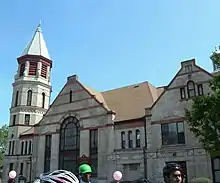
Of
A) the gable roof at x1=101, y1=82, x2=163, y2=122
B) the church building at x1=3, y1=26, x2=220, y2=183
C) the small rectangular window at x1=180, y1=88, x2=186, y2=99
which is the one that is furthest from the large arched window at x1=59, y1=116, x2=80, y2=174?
the small rectangular window at x1=180, y1=88, x2=186, y2=99

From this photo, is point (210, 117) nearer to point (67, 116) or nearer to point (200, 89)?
point (200, 89)

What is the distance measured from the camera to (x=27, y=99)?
4759 centimetres

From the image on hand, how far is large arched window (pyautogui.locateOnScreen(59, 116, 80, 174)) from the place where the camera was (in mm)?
35719

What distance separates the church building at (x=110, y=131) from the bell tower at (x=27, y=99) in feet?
0.51

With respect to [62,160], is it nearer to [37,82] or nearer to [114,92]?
[114,92]

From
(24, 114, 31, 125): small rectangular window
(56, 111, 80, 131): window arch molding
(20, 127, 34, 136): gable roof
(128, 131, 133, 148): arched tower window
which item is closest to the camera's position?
(128, 131, 133, 148): arched tower window

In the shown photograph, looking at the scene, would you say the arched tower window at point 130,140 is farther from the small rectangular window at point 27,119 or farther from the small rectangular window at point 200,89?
the small rectangular window at point 27,119

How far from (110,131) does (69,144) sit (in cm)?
642

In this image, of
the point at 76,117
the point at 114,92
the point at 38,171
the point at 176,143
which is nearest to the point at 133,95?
the point at 114,92

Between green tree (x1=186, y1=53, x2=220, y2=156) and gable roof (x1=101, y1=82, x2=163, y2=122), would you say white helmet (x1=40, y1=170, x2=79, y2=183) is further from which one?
gable roof (x1=101, y1=82, x2=163, y2=122)

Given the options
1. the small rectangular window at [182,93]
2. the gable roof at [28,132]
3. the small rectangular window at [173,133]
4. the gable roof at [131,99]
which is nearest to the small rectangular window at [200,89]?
the small rectangular window at [182,93]

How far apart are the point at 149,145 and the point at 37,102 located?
23.9 meters

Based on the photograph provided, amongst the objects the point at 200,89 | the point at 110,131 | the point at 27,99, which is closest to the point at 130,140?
the point at 110,131

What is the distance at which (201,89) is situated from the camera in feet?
96.3
